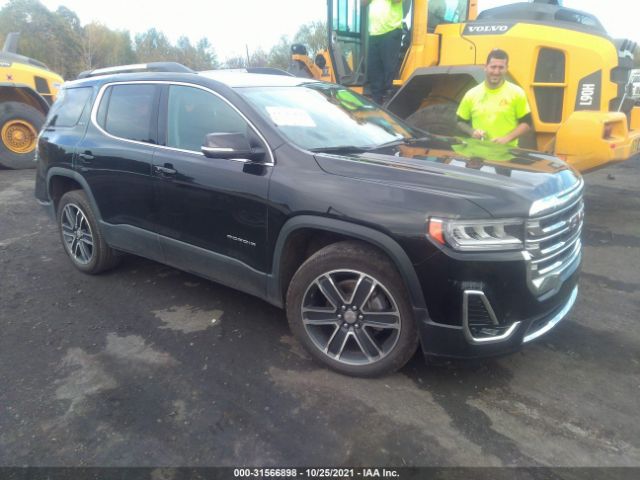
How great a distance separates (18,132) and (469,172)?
10.3 meters

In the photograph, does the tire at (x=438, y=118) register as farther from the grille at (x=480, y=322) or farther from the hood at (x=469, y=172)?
the grille at (x=480, y=322)

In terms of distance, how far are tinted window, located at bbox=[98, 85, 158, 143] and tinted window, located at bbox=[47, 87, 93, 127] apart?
1.00 feet

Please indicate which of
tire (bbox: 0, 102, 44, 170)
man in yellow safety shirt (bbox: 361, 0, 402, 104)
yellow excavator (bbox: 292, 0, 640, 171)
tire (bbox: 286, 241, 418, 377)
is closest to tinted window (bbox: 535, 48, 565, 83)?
yellow excavator (bbox: 292, 0, 640, 171)

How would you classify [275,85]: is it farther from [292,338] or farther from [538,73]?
[538,73]

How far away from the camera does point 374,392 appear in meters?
2.74

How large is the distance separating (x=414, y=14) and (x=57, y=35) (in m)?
39.2

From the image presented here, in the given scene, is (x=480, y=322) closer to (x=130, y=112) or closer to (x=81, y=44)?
(x=130, y=112)

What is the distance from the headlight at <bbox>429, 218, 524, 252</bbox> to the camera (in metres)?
2.38

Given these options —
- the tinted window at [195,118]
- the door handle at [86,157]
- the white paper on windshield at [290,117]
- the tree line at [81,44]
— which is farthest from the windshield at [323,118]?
the tree line at [81,44]

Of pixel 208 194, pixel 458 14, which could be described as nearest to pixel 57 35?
pixel 458 14

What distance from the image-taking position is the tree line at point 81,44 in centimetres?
3403

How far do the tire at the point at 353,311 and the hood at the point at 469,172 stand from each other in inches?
17.8

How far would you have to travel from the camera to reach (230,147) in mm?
2928

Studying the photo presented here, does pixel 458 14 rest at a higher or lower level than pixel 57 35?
lower
